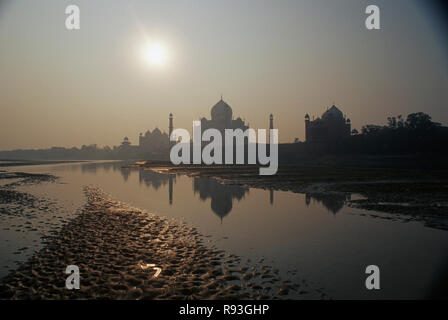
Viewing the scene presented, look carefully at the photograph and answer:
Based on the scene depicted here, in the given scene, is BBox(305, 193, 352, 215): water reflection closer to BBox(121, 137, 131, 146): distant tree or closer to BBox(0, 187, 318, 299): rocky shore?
BBox(0, 187, 318, 299): rocky shore

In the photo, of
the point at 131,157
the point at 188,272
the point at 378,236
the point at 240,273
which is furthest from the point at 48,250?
the point at 131,157

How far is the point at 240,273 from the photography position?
17.5ft

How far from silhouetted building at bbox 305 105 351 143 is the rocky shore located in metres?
54.9

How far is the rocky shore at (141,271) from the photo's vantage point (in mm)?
4496

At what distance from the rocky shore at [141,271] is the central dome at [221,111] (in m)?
87.2

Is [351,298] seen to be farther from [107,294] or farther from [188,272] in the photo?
[107,294]

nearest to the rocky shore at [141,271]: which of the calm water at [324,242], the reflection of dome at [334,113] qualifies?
the calm water at [324,242]

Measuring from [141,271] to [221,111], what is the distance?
90564mm

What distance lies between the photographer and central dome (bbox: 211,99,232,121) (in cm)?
9401

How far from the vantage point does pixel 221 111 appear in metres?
94.2

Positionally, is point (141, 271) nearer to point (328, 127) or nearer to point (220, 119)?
point (328, 127)

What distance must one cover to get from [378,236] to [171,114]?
304 ft

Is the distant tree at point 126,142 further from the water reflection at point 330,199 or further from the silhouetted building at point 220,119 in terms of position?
the water reflection at point 330,199

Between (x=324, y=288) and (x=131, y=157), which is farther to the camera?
(x=131, y=157)
